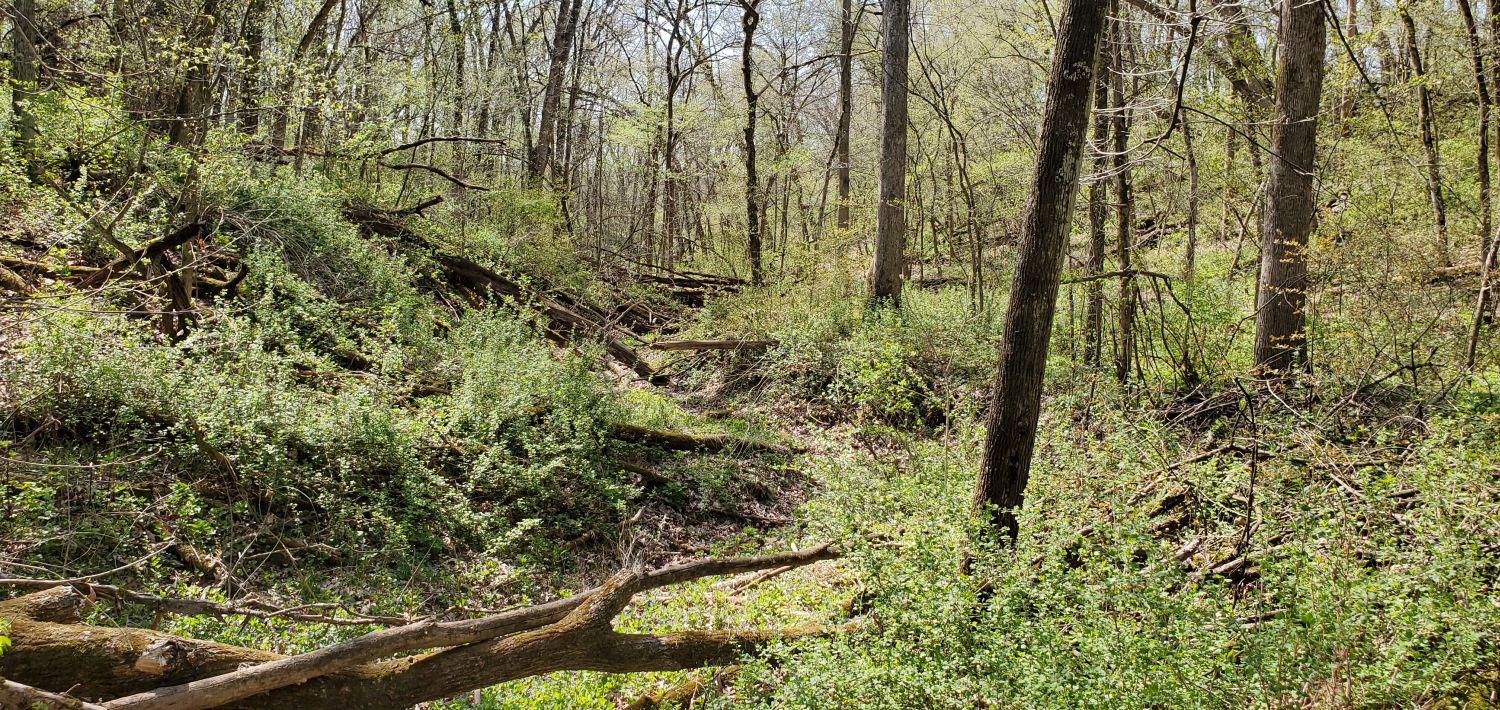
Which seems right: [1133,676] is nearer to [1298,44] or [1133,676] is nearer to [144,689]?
[144,689]

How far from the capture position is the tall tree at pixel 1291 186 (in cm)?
723

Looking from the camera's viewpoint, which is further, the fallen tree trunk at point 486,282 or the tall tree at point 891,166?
the tall tree at point 891,166

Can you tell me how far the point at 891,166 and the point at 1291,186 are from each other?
621 cm

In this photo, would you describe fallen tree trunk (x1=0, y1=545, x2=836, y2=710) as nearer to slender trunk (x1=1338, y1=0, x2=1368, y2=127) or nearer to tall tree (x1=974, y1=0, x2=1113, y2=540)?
tall tree (x1=974, y1=0, x2=1113, y2=540)

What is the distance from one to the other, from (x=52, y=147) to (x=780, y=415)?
28.4 ft

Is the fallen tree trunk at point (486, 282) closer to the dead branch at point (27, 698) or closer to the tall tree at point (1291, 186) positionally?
the tall tree at point (1291, 186)

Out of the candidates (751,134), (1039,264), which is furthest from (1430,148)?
(751,134)

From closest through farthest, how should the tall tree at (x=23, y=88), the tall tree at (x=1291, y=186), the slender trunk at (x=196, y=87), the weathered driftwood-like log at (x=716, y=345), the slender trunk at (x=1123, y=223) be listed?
the tall tree at (x=1291, y=186)
the slender trunk at (x=1123, y=223)
the tall tree at (x=23, y=88)
the slender trunk at (x=196, y=87)
the weathered driftwood-like log at (x=716, y=345)

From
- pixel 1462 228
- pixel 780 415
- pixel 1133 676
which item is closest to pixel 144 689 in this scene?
pixel 1133 676

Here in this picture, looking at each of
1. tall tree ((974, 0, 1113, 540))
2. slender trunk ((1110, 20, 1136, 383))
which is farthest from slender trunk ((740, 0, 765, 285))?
tall tree ((974, 0, 1113, 540))

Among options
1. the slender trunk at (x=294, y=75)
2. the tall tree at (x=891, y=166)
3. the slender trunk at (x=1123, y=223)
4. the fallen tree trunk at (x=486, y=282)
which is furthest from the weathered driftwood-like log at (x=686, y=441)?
the slender trunk at (x=294, y=75)

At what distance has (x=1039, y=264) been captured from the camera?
462 centimetres

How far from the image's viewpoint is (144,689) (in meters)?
2.97

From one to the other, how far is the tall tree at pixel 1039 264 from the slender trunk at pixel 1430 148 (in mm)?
6646
